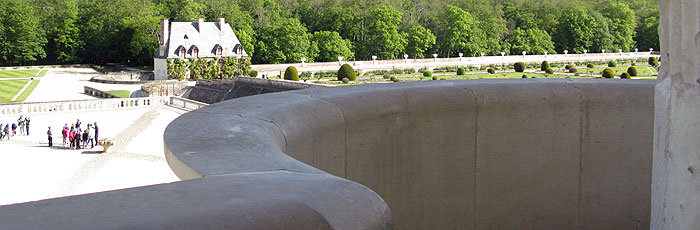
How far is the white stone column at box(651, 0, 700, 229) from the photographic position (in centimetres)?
278

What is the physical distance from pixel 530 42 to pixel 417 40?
1522 cm

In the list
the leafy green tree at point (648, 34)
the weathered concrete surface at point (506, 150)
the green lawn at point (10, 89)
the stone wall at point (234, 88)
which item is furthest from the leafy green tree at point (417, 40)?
the weathered concrete surface at point (506, 150)

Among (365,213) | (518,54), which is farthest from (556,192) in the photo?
(518,54)

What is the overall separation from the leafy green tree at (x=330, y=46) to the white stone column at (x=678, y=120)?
2388 inches

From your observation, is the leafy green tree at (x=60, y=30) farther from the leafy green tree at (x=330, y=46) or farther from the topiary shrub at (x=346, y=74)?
the topiary shrub at (x=346, y=74)

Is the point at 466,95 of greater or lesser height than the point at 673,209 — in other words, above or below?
above

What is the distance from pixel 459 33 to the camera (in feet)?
233

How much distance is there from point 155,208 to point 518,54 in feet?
254

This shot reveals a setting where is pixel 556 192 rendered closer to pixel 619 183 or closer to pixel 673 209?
pixel 619 183

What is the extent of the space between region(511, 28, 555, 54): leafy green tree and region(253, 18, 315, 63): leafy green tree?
25.3 meters

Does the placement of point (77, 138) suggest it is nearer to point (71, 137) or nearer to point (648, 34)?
point (71, 137)

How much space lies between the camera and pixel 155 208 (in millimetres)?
1994

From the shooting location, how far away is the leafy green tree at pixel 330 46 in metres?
63.8

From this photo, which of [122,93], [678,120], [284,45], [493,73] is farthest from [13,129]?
[493,73]
